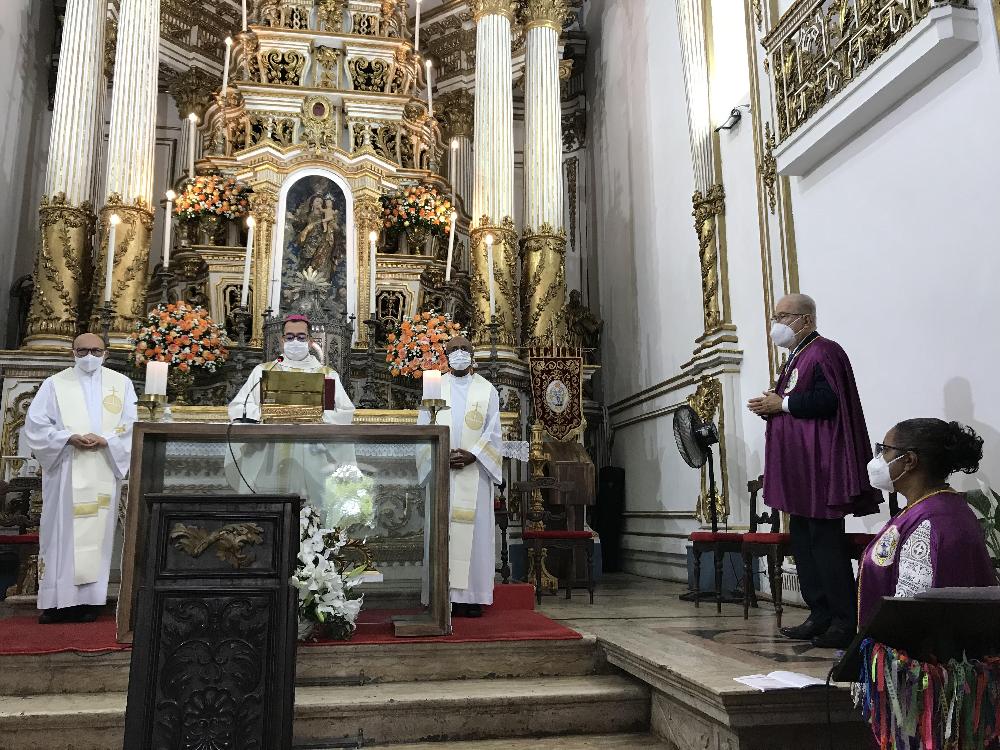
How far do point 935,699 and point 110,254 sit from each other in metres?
7.71

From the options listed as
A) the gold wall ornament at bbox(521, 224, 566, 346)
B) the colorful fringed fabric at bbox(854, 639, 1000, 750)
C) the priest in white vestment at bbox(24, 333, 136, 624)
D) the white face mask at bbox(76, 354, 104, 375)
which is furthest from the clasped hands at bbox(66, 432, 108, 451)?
the gold wall ornament at bbox(521, 224, 566, 346)

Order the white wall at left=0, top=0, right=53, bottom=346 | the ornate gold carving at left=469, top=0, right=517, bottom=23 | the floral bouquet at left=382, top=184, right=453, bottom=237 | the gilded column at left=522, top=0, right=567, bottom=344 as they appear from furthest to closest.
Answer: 1. the ornate gold carving at left=469, top=0, right=517, bottom=23
2. the floral bouquet at left=382, top=184, right=453, bottom=237
3. the gilded column at left=522, top=0, right=567, bottom=344
4. the white wall at left=0, top=0, right=53, bottom=346

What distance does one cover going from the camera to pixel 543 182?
9.40 meters

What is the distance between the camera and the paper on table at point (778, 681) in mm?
2854

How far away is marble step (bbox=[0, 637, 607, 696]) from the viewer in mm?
3652

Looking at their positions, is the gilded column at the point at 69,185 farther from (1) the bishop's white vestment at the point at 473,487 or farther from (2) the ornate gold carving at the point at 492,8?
(1) the bishop's white vestment at the point at 473,487

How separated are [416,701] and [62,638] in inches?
77.2

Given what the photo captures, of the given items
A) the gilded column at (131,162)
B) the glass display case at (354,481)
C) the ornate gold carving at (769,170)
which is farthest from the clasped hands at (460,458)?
the gilded column at (131,162)

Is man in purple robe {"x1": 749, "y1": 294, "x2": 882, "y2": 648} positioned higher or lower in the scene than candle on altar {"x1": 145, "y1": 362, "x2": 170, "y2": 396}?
lower

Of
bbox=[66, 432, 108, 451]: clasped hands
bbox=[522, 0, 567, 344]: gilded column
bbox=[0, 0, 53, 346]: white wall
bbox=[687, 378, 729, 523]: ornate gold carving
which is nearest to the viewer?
bbox=[66, 432, 108, 451]: clasped hands

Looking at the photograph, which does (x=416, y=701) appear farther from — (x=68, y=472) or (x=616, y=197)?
(x=616, y=197)

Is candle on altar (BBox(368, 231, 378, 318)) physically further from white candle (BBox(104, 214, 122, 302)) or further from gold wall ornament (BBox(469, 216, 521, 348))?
white candle (BBox(104, 214, 122, 302))

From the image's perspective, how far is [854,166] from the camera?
5371 mm

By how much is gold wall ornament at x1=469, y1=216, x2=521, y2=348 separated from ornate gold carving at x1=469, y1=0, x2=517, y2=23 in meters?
2.57
